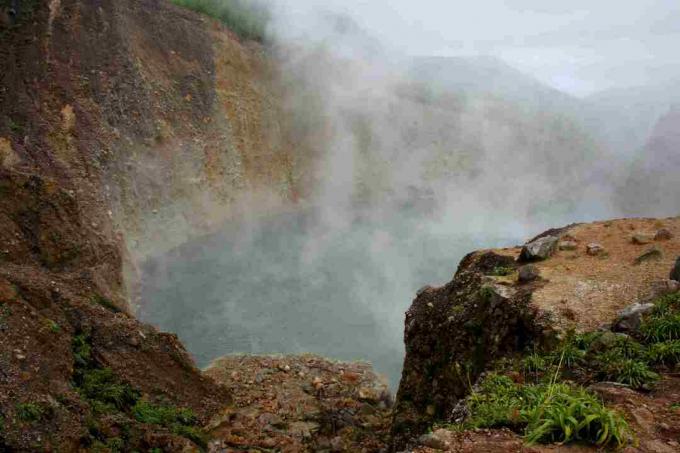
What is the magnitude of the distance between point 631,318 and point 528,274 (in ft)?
8.38

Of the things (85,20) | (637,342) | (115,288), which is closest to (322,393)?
(115,288)

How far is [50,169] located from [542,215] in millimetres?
29955

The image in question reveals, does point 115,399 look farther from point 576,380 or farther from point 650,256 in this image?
point 650,256

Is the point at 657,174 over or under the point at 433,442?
over

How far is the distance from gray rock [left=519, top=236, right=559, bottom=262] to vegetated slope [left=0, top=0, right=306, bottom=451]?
7532mm

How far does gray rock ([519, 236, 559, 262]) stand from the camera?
33.8ft

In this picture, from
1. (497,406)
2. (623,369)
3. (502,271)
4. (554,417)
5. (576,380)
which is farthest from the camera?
(502,271)

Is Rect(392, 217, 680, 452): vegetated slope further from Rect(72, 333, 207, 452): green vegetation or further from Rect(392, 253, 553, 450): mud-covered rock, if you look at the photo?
Rect(72, 333, 207, 452): green vegetation

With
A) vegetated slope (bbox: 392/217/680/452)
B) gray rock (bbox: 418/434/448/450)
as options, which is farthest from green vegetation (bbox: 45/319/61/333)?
gray rock (bbox: 418/434/448/450)

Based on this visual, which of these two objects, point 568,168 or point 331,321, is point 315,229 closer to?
point 331,321

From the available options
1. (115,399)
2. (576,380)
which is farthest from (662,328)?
(115,399)

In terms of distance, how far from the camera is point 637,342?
245 inches

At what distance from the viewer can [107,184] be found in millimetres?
22484

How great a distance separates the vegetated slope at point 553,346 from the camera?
14.8ft
